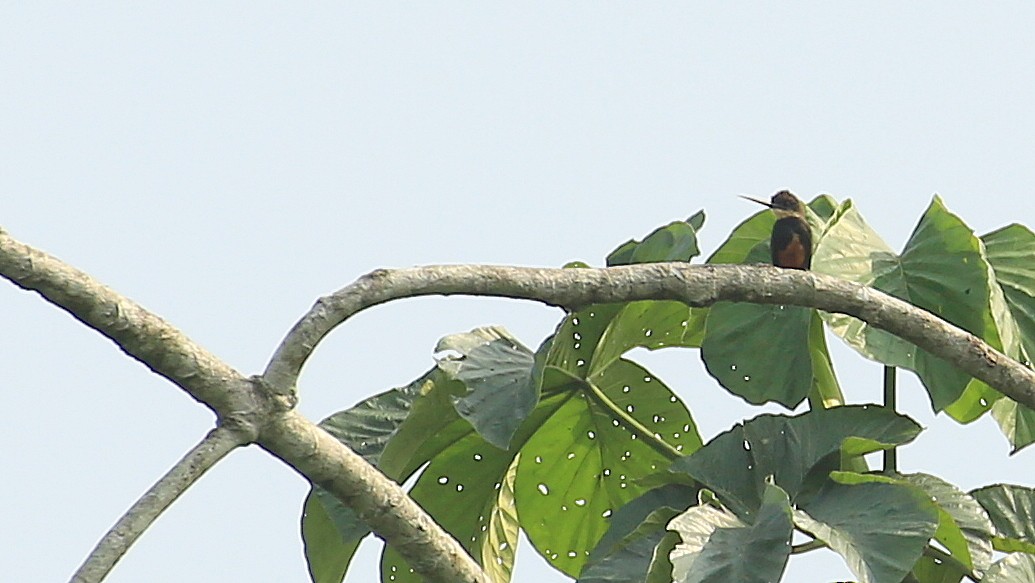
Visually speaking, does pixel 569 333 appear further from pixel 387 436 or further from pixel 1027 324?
pixel 1027 324

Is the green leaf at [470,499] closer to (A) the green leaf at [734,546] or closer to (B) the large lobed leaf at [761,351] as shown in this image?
(B) the large lobed leaf at [761,351]

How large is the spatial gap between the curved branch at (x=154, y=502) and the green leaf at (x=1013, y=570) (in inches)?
63.3

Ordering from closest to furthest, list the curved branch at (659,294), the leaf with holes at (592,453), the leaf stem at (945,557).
Answer: the curved branch at (659,294), the leaf stem at (945,557), the leaf with holes at (592,453)

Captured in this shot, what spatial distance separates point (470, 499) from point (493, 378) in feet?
2.66

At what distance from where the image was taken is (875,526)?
10.0 ft

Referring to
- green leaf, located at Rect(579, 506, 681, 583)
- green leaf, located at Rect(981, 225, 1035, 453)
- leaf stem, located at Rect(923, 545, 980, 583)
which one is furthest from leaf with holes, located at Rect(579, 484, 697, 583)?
green leaf, located at Rect(981, 225, 1035, 453)

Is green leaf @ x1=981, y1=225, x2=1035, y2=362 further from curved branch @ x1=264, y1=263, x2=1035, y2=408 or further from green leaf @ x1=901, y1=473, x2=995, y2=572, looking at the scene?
curved branch @ x1=264, y1=263, x2=1035, y2=408

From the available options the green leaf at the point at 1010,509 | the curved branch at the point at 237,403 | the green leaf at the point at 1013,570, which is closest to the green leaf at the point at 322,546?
the curved branch at the point at 237,403

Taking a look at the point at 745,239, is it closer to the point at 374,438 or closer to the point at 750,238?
the point at 750,238

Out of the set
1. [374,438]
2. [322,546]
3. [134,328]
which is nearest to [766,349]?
[374,438]

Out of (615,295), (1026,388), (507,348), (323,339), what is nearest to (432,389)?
(507,348)

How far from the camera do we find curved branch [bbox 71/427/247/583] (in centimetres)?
224

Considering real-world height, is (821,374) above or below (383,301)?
above

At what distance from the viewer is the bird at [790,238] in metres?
3.86
